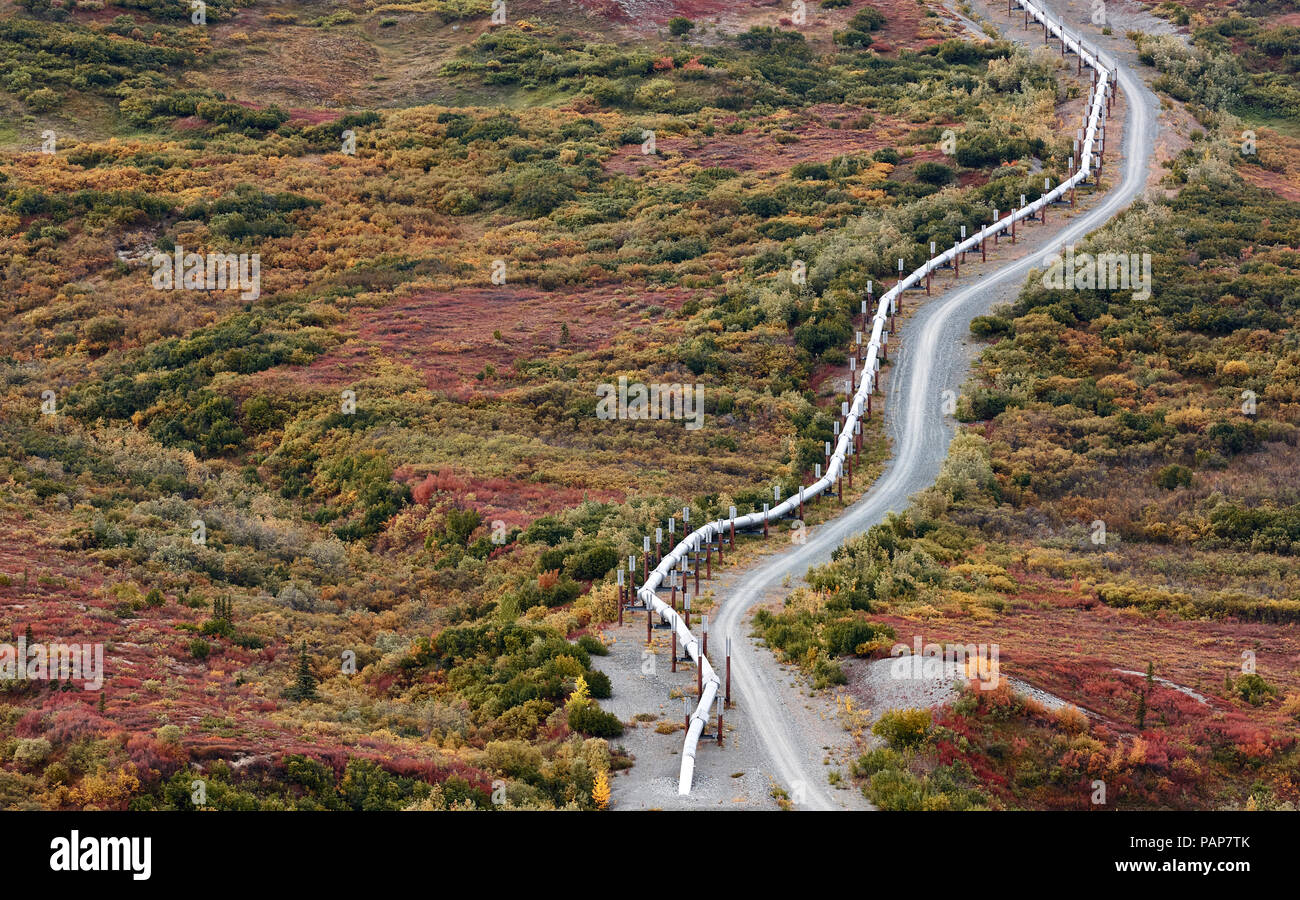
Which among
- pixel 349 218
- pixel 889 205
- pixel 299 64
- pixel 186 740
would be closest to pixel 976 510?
pixel 186 740

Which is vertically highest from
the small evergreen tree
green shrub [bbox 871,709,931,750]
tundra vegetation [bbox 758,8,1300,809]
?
tundra vegetation [bbox 758,8,1300,809]

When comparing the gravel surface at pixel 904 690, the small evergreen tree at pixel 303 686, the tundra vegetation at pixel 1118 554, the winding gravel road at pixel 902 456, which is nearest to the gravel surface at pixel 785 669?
the winding gravel road at pixel 902 456

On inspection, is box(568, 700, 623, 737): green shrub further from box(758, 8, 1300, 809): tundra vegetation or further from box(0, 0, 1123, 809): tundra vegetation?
box(758, 8, 1300, 809): tundra vegetation

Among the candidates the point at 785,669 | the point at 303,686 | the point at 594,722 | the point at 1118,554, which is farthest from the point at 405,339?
the point at 594,722

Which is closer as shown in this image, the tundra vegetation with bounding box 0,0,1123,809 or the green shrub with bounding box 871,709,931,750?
the green shrub with bounding box 871,709,931,750

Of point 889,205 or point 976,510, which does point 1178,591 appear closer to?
point 976,510

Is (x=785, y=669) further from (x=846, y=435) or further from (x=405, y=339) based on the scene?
(x=405, y=339)

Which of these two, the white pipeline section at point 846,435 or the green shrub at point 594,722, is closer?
the green shrub at point 594,722

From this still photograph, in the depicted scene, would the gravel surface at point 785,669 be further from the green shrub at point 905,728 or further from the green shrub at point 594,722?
the green shrub at point 905,728

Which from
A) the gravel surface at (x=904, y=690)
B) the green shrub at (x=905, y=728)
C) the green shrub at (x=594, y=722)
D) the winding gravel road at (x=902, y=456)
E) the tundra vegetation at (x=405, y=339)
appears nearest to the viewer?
the green shrub at (x=905, y=728)

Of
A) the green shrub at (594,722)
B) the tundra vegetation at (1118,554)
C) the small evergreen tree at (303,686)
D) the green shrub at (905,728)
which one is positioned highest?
the tundra vegetation at (1118,554)

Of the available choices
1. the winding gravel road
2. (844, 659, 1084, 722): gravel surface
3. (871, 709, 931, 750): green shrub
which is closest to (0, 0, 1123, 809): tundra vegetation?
the winding gravel road
